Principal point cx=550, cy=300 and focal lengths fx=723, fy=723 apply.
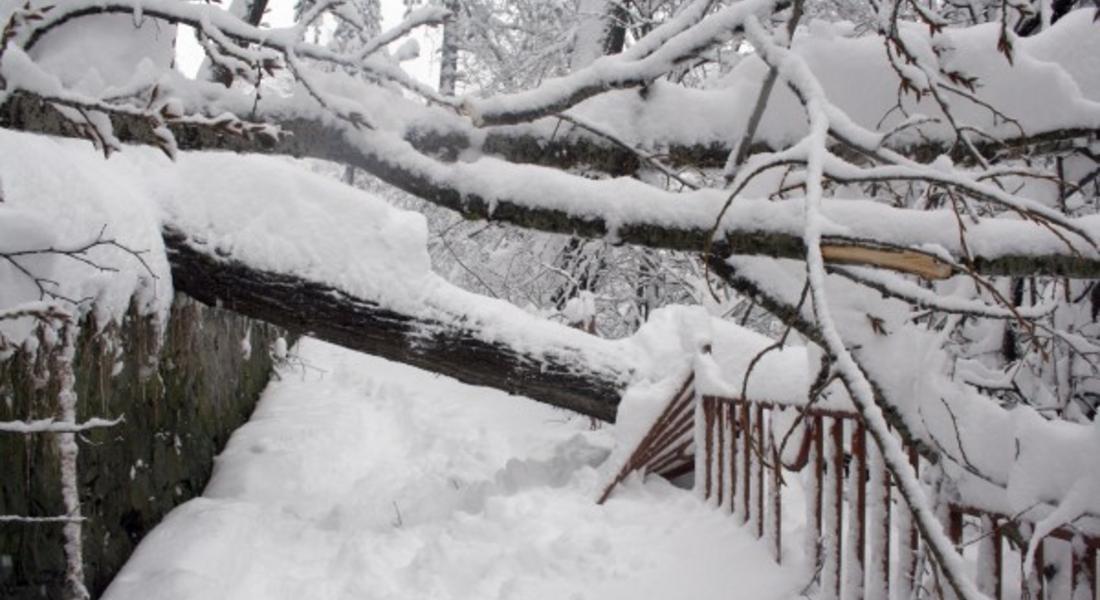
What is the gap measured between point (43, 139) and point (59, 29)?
1539 mm

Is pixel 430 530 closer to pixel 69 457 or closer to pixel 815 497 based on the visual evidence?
pixel 69 457

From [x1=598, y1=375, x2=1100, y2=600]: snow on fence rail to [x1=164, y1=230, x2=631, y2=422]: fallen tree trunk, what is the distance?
782 millimetres

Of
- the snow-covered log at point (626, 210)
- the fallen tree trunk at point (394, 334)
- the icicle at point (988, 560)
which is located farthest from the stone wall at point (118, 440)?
the icicle at point (988, 560)

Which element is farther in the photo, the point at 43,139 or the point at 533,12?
the point at 533,12

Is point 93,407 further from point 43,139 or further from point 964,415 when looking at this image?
point 964,415

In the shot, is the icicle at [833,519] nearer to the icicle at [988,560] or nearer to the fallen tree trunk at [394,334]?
the icicle at [988,560]

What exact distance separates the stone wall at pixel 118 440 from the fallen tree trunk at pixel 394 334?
37 cm

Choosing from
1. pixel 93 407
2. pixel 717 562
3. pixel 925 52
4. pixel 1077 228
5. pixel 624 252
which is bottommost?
pixel 717 562

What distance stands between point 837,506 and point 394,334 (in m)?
2.73

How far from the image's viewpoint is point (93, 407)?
130 inches

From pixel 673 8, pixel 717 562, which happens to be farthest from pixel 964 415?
pixel 673 8

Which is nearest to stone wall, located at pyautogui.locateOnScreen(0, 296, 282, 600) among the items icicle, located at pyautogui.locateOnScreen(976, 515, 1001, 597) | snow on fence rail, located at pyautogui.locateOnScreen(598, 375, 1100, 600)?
snow on fence rail, located at pyautogui.locateOnScreen(598, 375, 1100, 600)

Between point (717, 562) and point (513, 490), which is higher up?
point (717, 562)

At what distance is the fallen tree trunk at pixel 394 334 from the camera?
13.4ft
